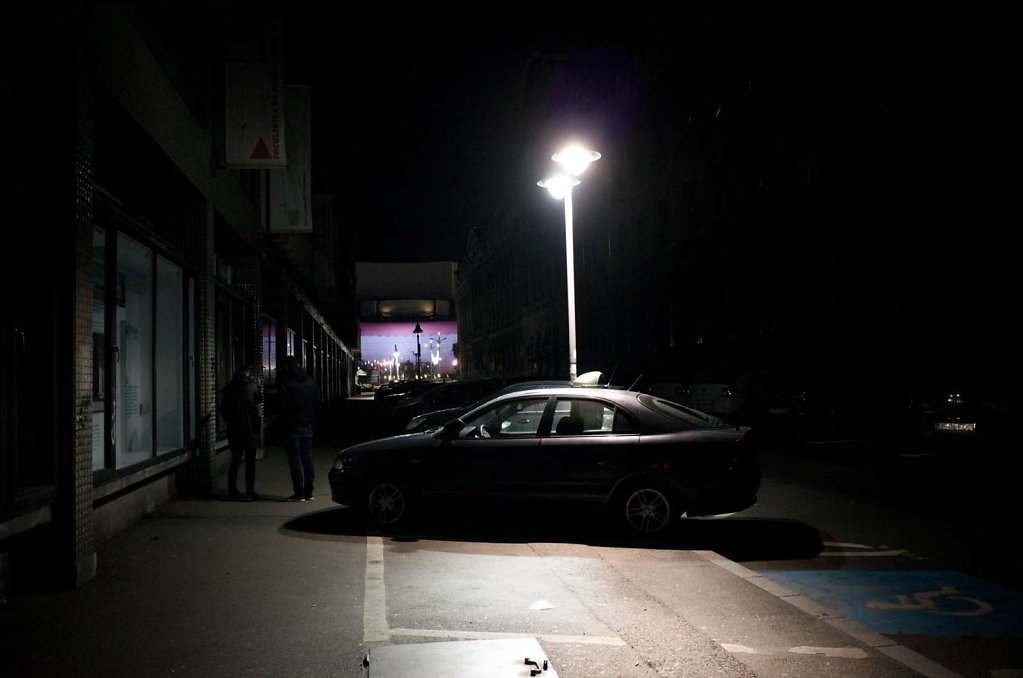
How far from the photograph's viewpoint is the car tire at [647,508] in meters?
8.59

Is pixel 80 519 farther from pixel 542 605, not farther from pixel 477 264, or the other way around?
pixel 477 264

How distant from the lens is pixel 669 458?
8.55 m

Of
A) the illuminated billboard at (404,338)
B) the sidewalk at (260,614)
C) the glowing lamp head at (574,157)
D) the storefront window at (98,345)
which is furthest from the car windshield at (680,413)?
the illuminated billboard at (404,338)

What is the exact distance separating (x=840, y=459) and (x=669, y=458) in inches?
349

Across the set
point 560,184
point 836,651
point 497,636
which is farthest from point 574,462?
point 560,184

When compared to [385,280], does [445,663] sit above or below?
below

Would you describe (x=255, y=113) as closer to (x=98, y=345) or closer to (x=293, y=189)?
(x=98, y=345)

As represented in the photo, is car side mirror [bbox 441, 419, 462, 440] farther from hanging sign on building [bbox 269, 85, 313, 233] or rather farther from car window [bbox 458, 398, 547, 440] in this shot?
hanging sign on building [bbox 269, 85, 313, 233]

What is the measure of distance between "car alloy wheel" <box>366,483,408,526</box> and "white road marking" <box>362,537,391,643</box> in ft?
2.11

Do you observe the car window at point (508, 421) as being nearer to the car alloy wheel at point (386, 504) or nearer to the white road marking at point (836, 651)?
the car alloy wheel at point (386, 504)

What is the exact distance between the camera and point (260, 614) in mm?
6117

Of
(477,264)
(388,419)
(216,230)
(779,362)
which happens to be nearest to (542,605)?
(216,230)

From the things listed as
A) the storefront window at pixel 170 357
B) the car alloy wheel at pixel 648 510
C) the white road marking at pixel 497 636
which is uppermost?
the storefront window at pixel 170 357

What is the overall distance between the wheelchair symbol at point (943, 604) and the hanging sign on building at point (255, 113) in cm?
1043
